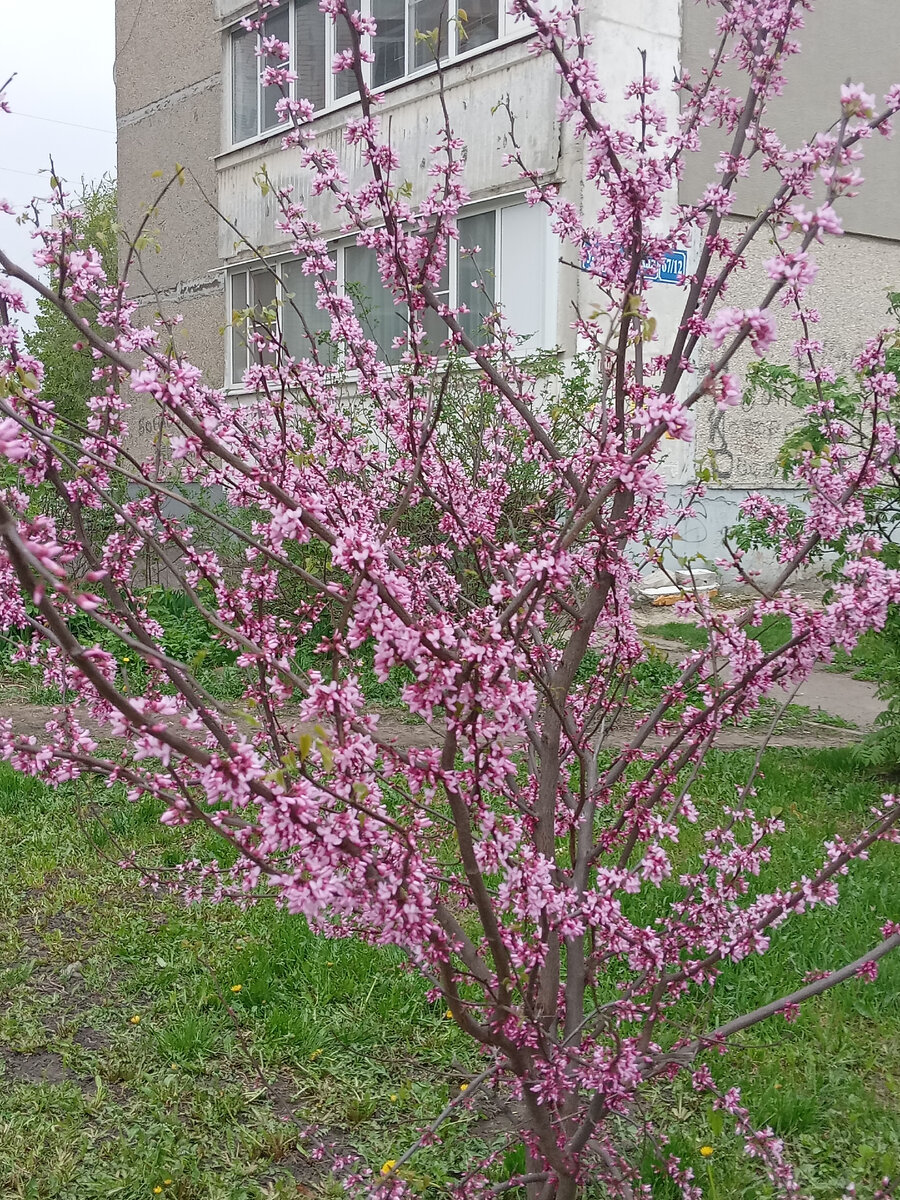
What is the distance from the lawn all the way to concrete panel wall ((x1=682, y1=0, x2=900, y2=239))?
8.59 metres

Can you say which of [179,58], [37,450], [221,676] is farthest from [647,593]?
[179,58]

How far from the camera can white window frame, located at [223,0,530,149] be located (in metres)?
10.0

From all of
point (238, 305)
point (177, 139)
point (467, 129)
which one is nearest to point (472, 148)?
point (467, 129)

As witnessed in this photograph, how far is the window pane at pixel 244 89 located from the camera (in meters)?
13.7

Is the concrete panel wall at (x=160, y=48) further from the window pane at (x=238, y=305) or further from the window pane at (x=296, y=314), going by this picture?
the window pane at (x=296, y=314)

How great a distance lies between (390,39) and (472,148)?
212 centimetres

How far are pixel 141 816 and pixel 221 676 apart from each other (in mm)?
3021

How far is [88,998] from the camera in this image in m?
3.44

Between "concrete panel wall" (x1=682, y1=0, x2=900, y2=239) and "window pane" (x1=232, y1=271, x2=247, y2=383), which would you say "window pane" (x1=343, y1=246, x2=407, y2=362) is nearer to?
"window pane" (x1=232, y1=271, x2=247, y2=383)

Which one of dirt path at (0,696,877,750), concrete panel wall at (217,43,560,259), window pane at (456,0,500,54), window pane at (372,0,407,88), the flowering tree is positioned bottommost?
dirt path at (0,696,877,750)

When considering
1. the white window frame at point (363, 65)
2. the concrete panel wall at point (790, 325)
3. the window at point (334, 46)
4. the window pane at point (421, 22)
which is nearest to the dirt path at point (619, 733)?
the concrete panel wall at point (790, 325)

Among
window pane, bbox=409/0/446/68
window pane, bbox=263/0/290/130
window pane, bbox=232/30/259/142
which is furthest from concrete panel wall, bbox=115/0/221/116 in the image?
window pane, bbox=409/0/446/68

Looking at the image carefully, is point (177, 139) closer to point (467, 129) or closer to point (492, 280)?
point (467, 129)

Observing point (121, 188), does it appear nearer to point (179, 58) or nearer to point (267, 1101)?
point (179, 58)
